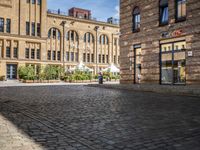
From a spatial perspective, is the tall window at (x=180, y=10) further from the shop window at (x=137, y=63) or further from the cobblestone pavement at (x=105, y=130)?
the cobblestone pavement at (x=105, y=130)

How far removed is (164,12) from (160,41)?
2.31 metres

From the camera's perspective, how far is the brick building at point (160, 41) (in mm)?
19047

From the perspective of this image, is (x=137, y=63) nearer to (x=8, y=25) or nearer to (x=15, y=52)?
(x=15, y=52)

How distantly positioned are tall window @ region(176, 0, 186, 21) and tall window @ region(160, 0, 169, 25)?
1.08 m

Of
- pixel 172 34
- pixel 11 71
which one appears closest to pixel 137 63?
pixel 172 34

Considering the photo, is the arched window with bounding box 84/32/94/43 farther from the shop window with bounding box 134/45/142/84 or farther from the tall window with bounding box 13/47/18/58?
the shop window with bounding box 134/45/142/84

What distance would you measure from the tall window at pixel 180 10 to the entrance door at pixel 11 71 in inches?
1337

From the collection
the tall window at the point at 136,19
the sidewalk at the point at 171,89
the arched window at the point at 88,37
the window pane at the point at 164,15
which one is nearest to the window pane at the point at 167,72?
the sidewalk at the point at 171,89

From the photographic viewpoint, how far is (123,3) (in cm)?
2603

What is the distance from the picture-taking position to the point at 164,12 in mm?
21672

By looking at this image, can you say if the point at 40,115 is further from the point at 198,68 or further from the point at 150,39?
the point at 150,39

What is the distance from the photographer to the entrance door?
4675 cm

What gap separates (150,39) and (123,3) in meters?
5.54

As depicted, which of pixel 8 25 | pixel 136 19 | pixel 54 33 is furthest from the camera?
pixel 54 33
